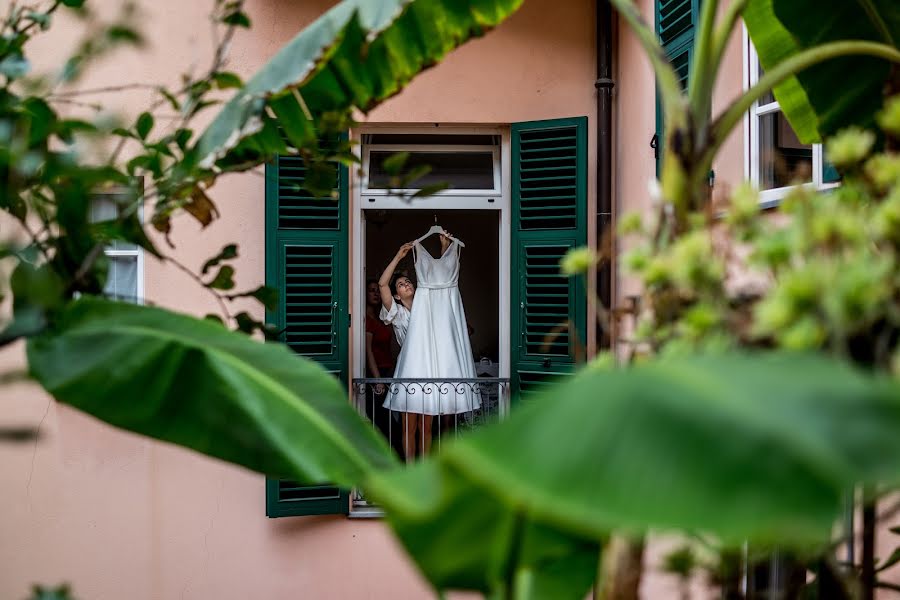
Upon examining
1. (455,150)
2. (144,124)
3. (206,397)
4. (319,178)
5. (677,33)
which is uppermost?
(677,33)

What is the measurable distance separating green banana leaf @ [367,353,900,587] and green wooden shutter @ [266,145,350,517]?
5355mm

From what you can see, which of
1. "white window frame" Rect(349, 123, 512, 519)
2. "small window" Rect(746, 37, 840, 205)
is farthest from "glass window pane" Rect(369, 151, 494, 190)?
"small window" Rect(746, 37, 840, 205)

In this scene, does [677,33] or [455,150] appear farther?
[455,150]

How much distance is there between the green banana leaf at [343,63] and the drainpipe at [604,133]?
3686 mm

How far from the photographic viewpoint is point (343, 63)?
2.33 meters

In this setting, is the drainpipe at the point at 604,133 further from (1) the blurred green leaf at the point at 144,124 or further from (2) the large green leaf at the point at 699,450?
(2) the large green leaf at the point at 699,450

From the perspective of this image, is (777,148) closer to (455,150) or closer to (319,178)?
(319,178)

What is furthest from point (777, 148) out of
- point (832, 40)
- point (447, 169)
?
point (447, 169)

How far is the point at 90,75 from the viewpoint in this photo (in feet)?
20.6

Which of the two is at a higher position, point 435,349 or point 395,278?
point 395,278

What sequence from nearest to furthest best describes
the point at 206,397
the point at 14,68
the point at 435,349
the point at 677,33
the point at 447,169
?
the point at 14,68, the point at 206,397, the point at 677,33, the point at 435,349, the point at 447,169

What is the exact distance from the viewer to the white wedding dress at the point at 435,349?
6887 mm

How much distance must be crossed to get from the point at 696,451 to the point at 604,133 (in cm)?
560

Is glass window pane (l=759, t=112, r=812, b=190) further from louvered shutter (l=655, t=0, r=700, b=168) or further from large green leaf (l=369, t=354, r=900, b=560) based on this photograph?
large green leaf (l=369, t=354, r=900, b=560)
